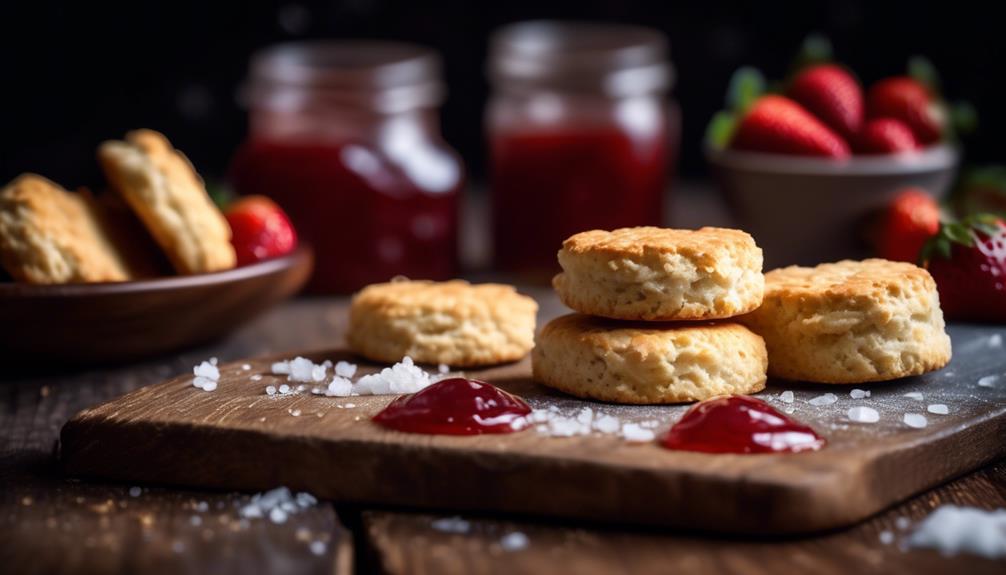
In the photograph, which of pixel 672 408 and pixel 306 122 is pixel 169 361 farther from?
pixel 672 408

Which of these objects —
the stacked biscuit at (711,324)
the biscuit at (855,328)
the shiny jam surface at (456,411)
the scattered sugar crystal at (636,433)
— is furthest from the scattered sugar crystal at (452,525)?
the biscuit at (855,328)

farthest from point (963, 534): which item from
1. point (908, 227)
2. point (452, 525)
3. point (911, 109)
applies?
point (911, 109)

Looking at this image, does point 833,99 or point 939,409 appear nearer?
point 939,409

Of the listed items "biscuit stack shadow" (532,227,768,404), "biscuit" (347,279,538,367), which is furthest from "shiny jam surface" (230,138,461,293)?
"biscuit stack shadow" (532,227,768,404)

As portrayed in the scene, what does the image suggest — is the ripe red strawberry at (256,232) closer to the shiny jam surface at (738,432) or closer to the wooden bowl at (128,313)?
the wooden bowl at (128,313)

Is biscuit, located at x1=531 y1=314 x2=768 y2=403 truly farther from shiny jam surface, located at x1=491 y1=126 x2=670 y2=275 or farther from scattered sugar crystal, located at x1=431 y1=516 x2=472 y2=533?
shiny jam surface, located at x1=491 y1=126 x2=670 y2=275

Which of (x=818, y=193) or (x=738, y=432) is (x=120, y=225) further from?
(x=818, y=193)

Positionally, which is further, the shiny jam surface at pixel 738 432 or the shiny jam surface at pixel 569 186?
the shiny jam surface at pixel 569 186
